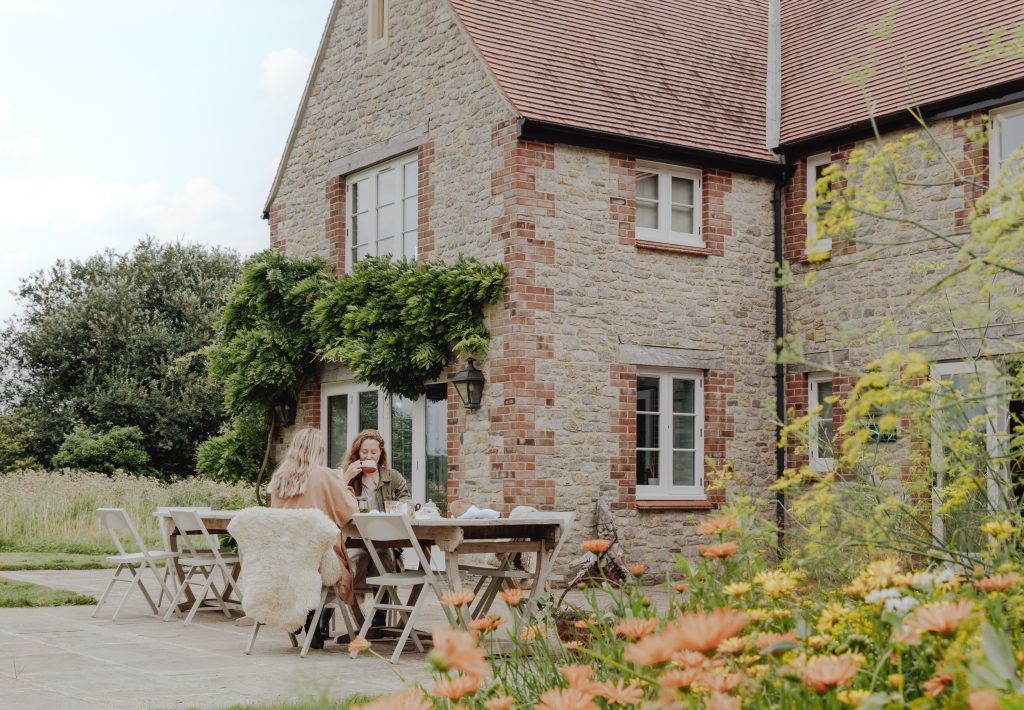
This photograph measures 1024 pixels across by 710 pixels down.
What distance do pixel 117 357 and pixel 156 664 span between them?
2552 centimetres

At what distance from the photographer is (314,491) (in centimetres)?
798

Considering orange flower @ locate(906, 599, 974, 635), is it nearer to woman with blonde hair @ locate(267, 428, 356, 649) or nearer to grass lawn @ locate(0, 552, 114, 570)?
woman with blonde hair @ locate(267, 428, 356, 649)

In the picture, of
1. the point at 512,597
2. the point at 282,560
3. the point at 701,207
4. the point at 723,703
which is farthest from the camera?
the point at 701,207

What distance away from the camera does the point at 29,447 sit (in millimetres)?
29938

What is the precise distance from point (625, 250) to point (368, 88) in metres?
4.37

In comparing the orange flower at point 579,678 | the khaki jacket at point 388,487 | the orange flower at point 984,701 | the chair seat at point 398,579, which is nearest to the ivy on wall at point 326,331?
the khaki jacket at point 388,487

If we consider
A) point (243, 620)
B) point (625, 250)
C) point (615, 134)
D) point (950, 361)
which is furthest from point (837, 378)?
point (243, 620)

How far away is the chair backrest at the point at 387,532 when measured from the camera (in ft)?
24.2

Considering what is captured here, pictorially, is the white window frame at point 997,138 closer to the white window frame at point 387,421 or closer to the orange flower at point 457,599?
the white window frame at point 387,421

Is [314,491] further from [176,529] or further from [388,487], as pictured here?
[176,529]

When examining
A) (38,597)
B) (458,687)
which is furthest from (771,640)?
(38,597)

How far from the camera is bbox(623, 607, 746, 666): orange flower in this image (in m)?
1.68

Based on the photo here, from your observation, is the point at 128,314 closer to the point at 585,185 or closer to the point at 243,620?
the point at 585,185

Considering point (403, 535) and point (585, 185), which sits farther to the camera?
point (585, 185)
